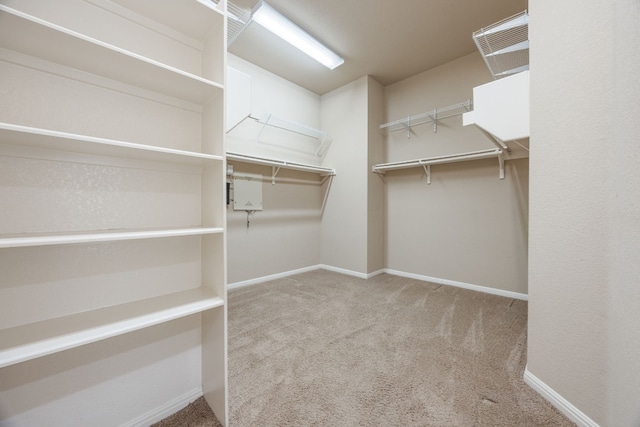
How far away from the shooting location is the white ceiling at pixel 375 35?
2303mm

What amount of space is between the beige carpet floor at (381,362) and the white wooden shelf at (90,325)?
0.63 meters

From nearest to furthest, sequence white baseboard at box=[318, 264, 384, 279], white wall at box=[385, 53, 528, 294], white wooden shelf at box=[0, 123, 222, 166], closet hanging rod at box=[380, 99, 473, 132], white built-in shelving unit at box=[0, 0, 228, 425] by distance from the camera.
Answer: white wooden shelf at box=[0, 123, 222, 166] < white built-in shelving unit at box=[0, 0, 228, 425] < white wall at box=[385, 53, 528, 294] < closet hanging rod at box=[380, 99, 473, 132] < white baseboard at box=[318, 264, 384, 279]

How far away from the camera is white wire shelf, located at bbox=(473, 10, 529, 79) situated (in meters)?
1.83

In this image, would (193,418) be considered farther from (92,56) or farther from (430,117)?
(430,117)

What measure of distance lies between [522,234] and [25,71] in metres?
3.90

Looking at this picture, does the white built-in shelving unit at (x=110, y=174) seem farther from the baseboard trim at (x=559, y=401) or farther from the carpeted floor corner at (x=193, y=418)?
the baseboard trim at (x=559, y=401)

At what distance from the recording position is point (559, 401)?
1257mm

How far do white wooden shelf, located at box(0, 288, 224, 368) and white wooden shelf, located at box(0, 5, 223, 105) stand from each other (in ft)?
3.40

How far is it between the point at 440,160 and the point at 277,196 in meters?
2.23

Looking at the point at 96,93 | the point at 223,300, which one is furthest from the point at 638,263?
the point at 96,93

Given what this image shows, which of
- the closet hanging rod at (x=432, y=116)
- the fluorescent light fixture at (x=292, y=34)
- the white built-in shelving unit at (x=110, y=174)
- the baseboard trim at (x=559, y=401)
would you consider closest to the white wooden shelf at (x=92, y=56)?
the white built-in shelving unit at (x=110, y=174)

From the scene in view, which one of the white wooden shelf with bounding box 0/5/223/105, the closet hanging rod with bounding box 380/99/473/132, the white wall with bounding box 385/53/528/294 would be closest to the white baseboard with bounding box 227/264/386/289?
the white wall with bounding box 385/53/528/294

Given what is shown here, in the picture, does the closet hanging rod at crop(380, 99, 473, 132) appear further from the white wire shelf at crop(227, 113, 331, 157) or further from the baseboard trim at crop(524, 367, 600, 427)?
the baseboard trim at crop(524, 367, 600, 427)

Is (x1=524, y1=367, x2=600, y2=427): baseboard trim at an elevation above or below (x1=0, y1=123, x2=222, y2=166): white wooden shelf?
below
